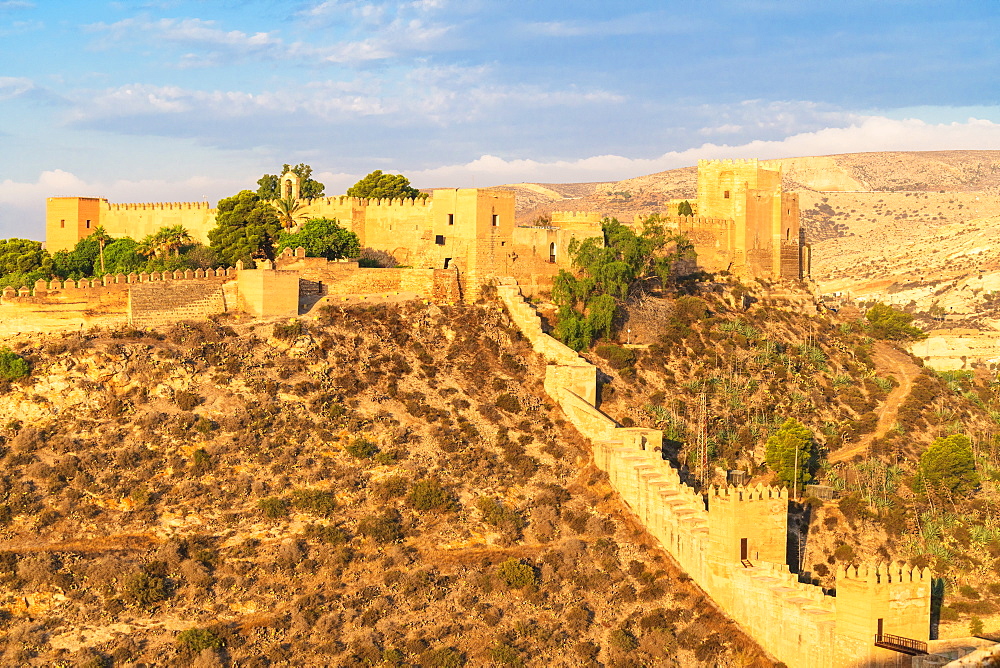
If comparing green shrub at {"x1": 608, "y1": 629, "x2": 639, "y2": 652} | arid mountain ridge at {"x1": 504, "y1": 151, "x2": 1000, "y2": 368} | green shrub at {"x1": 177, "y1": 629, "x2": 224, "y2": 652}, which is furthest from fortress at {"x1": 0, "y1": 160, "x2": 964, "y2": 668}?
green shrub at {"x1": 177, "y1": 629, "x2": 224, "y2": 652}

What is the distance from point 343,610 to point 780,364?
26.1 metres

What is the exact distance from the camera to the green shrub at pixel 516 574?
3209 cm

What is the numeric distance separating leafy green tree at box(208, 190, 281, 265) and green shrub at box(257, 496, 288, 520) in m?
15.0

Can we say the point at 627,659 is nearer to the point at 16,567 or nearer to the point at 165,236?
the point at 16,567

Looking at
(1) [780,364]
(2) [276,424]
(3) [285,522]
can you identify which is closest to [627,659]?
(3) [285,522]

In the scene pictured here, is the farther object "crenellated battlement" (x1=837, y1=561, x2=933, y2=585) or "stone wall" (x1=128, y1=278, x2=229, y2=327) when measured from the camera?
"stone wall" (x1=128, y1=278, x2=229, y2=327)

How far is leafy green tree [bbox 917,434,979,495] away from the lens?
43438mm

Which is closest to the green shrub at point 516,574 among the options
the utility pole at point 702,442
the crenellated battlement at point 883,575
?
the crenellated battlement at point 883,575

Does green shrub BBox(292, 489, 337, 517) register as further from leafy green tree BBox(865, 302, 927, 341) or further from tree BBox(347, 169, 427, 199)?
leafy green tree BBox(865, 302, 927, 341)

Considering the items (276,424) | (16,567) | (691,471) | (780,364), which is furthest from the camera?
(780,364)

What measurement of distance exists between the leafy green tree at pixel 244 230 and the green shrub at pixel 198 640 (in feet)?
65.7

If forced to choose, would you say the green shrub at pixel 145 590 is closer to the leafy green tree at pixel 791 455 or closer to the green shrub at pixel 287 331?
the green shrub at pixel 287 331

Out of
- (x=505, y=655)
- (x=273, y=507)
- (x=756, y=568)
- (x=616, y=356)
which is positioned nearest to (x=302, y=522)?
(x=273, y=507)

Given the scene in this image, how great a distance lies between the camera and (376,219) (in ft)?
159
